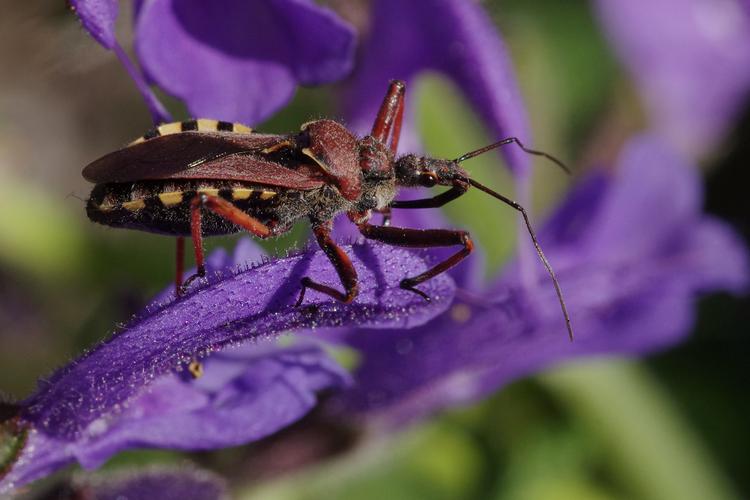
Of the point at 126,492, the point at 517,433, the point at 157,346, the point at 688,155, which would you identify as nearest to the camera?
the point at 157,346

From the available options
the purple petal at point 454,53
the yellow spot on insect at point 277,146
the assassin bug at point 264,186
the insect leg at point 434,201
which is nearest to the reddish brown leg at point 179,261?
the assassin bug at point 264,186

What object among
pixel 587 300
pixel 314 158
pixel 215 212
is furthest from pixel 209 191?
pixel 587 300

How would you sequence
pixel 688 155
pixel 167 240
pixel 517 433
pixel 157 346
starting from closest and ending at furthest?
pixel 157 346 → pixel 167 240 → pixel 517 433 → pixel 688 155

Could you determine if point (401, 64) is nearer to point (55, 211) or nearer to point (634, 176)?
point (634, 176)

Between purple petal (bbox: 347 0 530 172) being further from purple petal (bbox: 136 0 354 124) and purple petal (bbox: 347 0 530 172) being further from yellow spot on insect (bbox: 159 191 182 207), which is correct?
yellow spot on insect (bbox: 159 191 182 207)

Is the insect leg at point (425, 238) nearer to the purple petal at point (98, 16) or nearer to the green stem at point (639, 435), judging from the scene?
the purple petal at point (98, 16)

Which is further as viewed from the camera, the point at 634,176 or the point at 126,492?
the point at 634,176

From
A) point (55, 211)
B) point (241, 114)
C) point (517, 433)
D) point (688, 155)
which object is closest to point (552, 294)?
point (241, 114)

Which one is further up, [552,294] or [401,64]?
[401,64]
